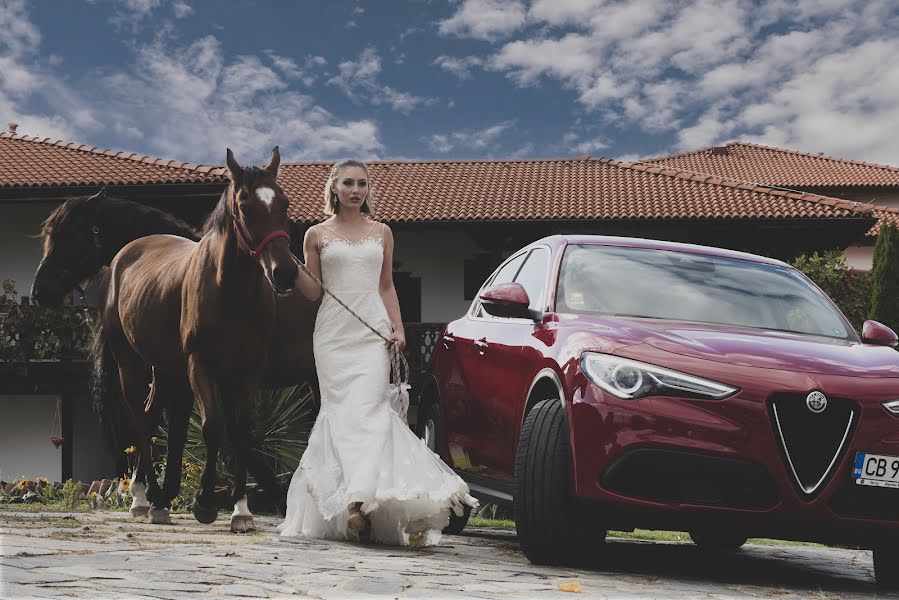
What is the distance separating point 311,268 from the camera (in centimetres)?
631

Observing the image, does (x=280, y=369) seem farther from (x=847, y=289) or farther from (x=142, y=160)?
(x=142, y=160)

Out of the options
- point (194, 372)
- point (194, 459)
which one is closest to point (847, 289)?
point (194, 459)

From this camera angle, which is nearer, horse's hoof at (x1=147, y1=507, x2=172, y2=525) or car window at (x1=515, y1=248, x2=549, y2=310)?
car window at (x1=515, y1=248, x2=549, y2=310)

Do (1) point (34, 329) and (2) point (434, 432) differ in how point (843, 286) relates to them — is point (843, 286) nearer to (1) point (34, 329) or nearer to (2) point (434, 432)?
(2) point (434, 432)

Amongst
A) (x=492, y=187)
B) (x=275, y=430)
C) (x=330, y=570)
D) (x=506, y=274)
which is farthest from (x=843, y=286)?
(x=330, y=570)

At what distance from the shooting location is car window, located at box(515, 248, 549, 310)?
236 inches

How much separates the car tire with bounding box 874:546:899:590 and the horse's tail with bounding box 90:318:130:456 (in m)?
6.30

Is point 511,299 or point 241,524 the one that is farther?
point 241,524

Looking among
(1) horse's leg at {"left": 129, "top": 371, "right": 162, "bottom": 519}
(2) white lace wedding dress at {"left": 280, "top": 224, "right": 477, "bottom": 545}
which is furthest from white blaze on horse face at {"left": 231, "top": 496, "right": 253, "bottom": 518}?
(1) horse's leg at {"left": 129, "top": 371, "right": 162, "bottom": 519}

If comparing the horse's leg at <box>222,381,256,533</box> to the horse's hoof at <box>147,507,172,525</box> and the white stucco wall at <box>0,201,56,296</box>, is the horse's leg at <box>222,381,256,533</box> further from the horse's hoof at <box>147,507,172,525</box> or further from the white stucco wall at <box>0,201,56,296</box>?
the white stucco wall at <box>0,201,56,296</box>

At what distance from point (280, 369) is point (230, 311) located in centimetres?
242

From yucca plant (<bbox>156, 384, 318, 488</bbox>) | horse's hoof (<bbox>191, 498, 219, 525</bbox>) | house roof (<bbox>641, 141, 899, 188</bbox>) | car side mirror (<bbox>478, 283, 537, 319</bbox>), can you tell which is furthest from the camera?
house roof (<bbox>641, 141, 899, 188</bbox>)

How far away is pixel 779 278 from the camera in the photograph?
611 cm

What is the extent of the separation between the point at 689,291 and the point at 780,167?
41.3 metres
